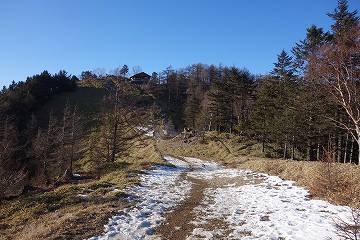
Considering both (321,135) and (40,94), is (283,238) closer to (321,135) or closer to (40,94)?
(321,135)

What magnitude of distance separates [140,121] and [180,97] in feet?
213

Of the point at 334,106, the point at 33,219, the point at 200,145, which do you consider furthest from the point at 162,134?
the point at 33,219

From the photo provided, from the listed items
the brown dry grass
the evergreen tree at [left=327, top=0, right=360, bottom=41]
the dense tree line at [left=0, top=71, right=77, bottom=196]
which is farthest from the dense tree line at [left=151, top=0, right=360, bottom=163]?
the dense tree line at [left=0, top=71, right=77, bottom=196]

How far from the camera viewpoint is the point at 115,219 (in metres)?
8.50

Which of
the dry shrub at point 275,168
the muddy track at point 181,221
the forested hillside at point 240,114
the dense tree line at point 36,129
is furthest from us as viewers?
the dense tree line at point 36,129

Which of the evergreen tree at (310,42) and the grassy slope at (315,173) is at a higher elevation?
the evergreen tree at (310,42)

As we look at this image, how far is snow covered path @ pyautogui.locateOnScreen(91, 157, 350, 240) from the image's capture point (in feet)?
24.4

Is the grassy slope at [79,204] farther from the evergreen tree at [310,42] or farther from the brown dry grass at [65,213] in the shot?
the evergreen tree at [310,42]

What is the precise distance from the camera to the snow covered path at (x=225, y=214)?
293 inches

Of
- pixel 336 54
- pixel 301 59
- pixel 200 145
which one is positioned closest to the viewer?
pixel 336 54

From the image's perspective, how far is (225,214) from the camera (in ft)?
31.2

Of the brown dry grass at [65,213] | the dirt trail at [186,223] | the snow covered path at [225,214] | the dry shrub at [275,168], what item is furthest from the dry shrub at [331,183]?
the brown dry grass at [65,213]

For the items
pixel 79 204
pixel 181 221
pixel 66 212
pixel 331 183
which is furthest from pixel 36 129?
pixel 331 183

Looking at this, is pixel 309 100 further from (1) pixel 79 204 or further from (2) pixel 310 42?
(1) pixel 79 204
